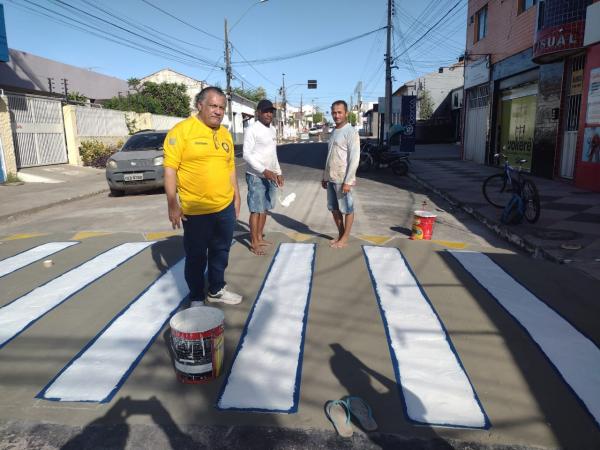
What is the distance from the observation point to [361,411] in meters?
2.54

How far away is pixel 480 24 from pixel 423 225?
17353 millimetres

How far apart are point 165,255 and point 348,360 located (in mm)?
3413

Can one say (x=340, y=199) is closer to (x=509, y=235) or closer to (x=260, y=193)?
(x=260, y=193)

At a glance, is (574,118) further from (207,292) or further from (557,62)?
(207,292)

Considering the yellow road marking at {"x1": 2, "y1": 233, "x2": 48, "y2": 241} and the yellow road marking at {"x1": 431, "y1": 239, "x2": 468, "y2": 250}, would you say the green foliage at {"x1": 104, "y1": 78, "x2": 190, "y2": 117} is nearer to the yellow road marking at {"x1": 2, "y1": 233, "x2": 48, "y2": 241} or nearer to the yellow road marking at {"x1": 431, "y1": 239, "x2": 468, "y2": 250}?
the yellow road marking at {"x1": 2, "y1": 233, "x2": 48, "y2": 241}

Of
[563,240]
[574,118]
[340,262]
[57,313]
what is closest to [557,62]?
[574,118]

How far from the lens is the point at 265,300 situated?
425 centimetres

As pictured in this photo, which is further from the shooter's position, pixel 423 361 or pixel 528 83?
pixel 528 83

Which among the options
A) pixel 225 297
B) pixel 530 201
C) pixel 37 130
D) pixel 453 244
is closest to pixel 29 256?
pixel 225 297

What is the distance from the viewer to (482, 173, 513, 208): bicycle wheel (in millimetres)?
9031

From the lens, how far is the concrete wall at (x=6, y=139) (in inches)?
573

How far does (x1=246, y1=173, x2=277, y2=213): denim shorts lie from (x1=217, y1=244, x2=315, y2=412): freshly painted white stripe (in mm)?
939

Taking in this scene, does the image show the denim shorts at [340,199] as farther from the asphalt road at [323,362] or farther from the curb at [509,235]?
the curb at [509,235]

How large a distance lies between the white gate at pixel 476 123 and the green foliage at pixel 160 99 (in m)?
24.5
